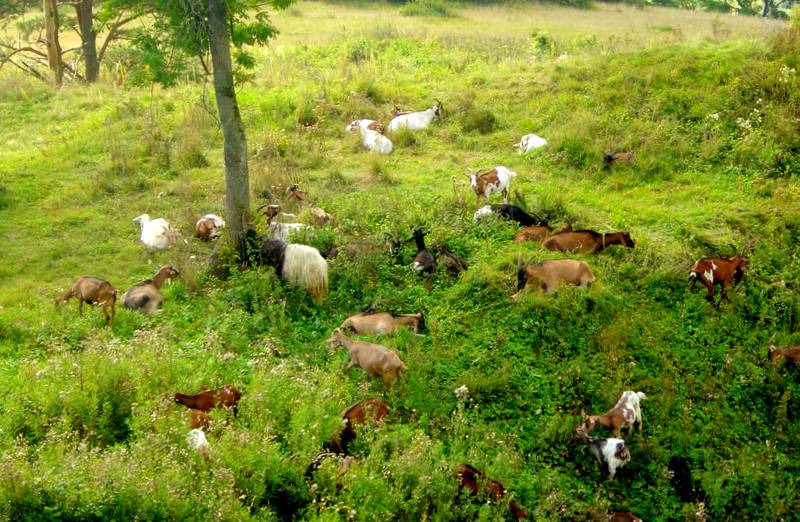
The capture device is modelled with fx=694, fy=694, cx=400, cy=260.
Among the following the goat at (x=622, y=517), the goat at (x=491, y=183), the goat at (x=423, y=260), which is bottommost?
the goat at (x=622, y=517)

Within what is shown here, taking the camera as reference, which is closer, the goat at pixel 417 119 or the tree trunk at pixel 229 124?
the tree trunk at pixel 229 124

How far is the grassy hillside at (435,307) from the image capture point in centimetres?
546

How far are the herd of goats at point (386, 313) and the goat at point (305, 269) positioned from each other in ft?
0.04

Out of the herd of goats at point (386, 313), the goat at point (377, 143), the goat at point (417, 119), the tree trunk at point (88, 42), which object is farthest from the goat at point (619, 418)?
the tree trunk at point (88, 42)

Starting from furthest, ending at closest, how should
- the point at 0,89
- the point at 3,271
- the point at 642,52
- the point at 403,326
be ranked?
the point at 0,89
the point at 642,52
the point at 3,271
the point at 403,326

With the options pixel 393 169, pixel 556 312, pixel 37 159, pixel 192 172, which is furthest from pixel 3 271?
pixel 556 312

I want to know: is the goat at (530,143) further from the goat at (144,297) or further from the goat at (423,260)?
the goat at (144,297)

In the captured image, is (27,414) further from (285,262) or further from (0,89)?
(0,89)

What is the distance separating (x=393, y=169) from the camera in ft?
43.5

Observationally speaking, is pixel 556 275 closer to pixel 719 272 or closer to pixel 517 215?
pixel 517 215

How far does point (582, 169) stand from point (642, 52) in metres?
4.89

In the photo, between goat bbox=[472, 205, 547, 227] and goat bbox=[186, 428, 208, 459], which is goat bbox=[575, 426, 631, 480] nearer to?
goat bbox=[186, 428, 208, 459]

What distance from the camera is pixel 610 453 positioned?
6898mm

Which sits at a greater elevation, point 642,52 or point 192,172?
point 642,52
